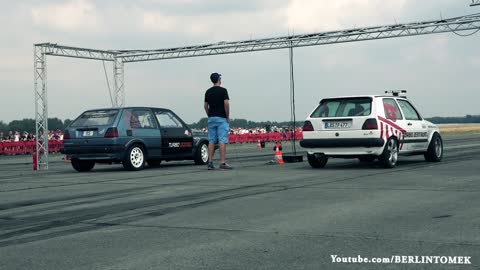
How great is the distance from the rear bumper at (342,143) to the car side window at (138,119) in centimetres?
392

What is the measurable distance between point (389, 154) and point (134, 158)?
5650 millimetres

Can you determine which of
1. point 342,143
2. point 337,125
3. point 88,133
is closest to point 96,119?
point 88,133

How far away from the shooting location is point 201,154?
54.3ft

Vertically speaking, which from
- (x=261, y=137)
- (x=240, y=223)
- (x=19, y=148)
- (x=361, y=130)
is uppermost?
(x=261, y=137)

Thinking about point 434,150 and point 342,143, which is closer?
point 342,143

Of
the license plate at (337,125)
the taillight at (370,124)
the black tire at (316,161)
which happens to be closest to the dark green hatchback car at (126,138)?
the black tire at (316,161)

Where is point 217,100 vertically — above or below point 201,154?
above

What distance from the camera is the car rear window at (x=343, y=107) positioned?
1329 cm

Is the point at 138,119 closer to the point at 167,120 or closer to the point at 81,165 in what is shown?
the point at 167,120

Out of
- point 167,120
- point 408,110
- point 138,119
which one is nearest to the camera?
point 408,110

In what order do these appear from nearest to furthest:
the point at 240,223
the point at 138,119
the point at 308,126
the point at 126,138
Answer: the point at 240,223
the point at 308,126
the point at 126,138
the point at 138,119

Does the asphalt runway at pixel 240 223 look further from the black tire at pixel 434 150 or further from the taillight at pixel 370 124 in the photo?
the black tire at pixel 434 150

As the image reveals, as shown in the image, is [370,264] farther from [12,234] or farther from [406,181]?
[406,181]

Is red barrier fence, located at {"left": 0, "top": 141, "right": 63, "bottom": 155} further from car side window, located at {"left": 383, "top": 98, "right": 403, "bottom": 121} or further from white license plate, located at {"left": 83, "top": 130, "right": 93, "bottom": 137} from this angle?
car side window, located at {"left": 383, "top": 98, "right": 403, "bottom": 121}
